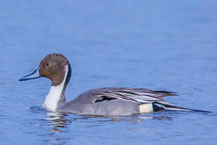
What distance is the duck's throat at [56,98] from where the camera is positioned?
36.9ft

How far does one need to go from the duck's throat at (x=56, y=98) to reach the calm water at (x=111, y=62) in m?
0.17

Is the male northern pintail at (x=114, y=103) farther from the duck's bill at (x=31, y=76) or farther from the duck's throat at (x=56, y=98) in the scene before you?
the duck's bill at (x=31, y=76)

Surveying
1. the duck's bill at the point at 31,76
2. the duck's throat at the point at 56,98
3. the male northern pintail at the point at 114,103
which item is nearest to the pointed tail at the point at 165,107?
the male northern pintail at the point at 114,103

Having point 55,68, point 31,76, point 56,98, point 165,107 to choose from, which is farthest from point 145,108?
point 31,76

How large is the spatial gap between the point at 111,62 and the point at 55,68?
310 centimetres

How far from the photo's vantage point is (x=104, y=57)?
1493cm

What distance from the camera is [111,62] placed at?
47.4ft

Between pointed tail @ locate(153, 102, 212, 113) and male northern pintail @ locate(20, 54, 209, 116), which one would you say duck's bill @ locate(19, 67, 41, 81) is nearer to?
male northern pintail @ locate(20, 54, 209, 116)

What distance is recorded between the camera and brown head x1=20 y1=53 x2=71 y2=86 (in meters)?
11.5

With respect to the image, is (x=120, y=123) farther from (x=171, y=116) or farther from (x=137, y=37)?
(x=137, y=37)

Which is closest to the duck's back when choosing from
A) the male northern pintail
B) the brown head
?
the male northern pintail

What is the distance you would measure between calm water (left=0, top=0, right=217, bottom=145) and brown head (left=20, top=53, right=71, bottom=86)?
0.48m

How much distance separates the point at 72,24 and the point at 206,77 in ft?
20.2

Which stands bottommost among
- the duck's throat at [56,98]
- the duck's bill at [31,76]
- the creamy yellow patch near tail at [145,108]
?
the creamy yellow patch near tail at [145,108]
